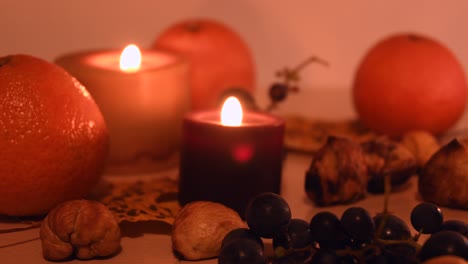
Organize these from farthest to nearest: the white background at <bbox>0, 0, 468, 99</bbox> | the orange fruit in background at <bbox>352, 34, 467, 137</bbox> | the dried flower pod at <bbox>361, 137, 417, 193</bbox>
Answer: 1. the white background at <bbox>0, 0, 468, 99</bbox>
2. the orange fruit in background at <bbox>352, 34, 467, 137</bbox>
3. the dried flower pod at <bbox>361, 137, 417, 193</bbox>

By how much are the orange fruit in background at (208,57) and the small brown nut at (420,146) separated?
25 cm

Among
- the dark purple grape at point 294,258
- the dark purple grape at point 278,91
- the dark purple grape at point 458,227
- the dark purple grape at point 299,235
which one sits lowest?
the dark purple grape at point 294,258

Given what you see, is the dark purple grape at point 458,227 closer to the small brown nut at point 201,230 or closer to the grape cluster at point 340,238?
the grape cluster at point 340,238

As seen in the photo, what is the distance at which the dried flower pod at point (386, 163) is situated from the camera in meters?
0.86

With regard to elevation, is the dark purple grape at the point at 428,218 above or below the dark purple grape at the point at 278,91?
below

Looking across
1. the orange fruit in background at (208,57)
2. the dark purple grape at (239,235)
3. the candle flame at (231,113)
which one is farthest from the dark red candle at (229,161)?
the orange fruit in background at (208,57)

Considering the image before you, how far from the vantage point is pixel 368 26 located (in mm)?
1661

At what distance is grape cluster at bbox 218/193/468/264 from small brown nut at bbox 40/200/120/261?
0.10 meters

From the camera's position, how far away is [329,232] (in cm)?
63

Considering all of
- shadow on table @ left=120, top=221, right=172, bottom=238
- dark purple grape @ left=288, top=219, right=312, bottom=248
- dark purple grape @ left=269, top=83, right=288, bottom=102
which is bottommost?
shadow on table @ left=120, top=221, right=172, bottom=238

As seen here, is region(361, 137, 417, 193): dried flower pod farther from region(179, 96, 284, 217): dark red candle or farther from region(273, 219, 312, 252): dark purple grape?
region(273, 219, 312, 252): dark purple grape

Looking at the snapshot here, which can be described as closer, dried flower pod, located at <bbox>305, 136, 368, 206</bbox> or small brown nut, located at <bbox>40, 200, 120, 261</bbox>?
small brown nut, located at <bbox>40, 200, 120, 261</bbox>

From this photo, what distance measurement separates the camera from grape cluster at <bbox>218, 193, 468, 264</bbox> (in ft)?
1.98

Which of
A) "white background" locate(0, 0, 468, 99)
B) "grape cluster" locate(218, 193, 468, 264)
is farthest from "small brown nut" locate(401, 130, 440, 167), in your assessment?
"white background" locate(0, 0, 468, 99)
